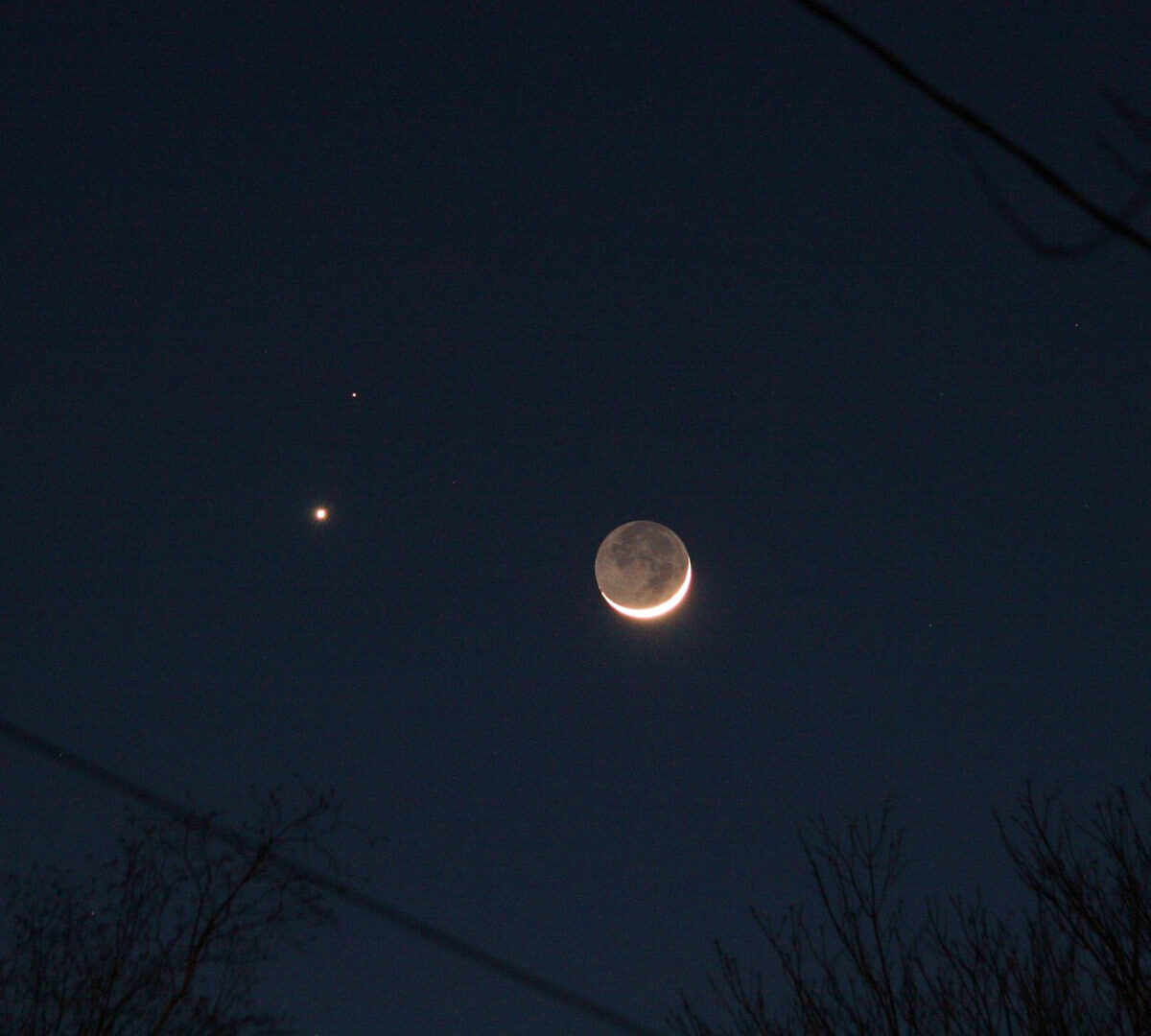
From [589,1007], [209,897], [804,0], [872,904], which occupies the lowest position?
[589,1007]

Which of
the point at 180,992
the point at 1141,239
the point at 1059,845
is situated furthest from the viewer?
the point at 180,992

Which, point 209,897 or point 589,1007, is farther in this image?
point 209,897

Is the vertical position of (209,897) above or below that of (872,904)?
below

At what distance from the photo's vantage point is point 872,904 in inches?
422

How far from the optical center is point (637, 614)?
863 inches

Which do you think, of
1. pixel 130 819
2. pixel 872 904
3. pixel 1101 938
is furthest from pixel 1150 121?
pixel 130 819

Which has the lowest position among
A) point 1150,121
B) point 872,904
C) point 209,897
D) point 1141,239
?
point 1141,239

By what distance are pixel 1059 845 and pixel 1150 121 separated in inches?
348

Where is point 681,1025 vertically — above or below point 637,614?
below

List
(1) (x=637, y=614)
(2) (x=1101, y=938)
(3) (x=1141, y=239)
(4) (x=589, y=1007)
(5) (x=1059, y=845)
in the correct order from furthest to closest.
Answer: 1. (1) (x=637, y=614)
2. (5) (x=1059, y=845)
3. (2) (x=1101, y=938)
4. (4) (x=589, y=1007)
5. (3) (x=1141, y=239)

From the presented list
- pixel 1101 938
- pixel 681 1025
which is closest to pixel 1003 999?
pixel 1101 938

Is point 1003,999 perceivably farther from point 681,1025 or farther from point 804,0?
point 804,0

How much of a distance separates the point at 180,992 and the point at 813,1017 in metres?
6.29

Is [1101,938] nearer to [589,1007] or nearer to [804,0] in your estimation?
[589,1007]
